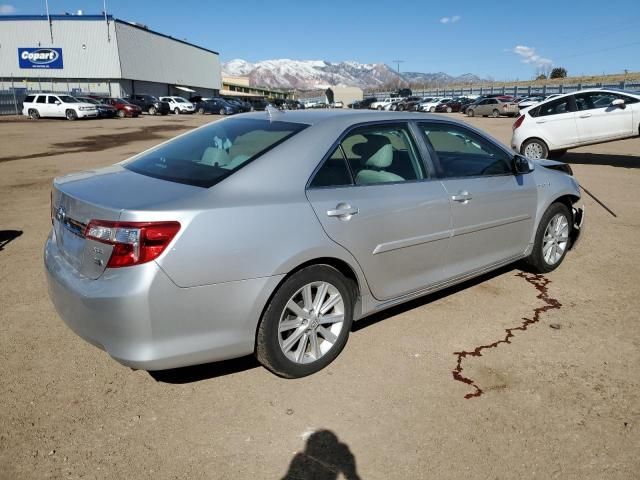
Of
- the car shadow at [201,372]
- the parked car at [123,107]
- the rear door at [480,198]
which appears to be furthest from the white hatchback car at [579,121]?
the parked car at [123,107]

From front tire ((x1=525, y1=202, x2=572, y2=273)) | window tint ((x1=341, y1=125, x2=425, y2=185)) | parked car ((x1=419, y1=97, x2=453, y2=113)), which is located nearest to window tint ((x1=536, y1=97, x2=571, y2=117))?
front tire ((x1=525, y1=202, x2=572, y2=273))

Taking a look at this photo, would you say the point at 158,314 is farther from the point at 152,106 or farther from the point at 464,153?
the point at 152,106

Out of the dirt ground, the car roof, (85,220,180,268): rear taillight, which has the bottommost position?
the dirt ground

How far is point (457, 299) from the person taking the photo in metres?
4.32

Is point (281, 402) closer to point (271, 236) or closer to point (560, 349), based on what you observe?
point (271, 236)

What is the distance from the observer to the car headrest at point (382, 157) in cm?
360

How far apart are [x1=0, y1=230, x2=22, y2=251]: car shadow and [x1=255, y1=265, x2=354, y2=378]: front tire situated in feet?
13.9

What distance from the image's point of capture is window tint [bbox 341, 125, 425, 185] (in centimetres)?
349

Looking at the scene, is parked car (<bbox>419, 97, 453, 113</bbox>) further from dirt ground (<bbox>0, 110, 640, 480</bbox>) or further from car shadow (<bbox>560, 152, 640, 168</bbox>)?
dirt ground (<bbox>0, 110, 640, 480</bbox>)

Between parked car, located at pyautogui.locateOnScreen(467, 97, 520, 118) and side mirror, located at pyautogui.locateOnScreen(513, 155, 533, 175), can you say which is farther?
parked car, located at pyautogui.locateOnScreen(467, 97, 520, 118)

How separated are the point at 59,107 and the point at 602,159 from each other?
105 feet

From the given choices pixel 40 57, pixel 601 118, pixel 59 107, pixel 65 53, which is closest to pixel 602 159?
pixel 601 118

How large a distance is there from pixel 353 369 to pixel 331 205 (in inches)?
41.7

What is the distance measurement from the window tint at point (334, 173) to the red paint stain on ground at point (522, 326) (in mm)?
1377
